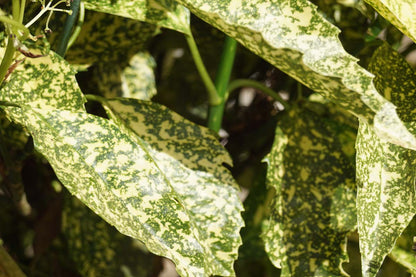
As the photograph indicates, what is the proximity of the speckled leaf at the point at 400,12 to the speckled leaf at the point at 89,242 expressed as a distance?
45 cm

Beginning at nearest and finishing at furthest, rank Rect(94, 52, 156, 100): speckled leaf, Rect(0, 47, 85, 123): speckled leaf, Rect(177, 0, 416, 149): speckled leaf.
Result: Rect(177, 0, 416, 149): speckled leaf → Rect(0, 47, 85, 123): speckled leaf → Rect(94, 52, 156, 100): speckled leaf

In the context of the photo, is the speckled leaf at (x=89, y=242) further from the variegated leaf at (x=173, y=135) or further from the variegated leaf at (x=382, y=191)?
the variegated leaf at (x=382, y=191)

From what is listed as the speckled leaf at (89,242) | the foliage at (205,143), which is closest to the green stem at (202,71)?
the foliage at (205,143)

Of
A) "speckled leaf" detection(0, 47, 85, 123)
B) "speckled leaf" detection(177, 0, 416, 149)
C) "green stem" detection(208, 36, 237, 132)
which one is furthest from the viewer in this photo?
"green stem" detection(208, 36, 237, 132)

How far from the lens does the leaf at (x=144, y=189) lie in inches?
14.9

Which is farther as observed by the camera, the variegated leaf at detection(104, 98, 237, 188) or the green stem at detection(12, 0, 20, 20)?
→ the variegated leaf at detection(104, 98, 237, 188)

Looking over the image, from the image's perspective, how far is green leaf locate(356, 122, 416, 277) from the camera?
421mm

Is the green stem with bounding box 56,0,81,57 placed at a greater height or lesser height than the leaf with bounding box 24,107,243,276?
greater

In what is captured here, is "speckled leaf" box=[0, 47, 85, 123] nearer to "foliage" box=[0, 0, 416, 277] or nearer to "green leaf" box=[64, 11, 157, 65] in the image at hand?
"foliage" box=[0, 0, 416, 277]

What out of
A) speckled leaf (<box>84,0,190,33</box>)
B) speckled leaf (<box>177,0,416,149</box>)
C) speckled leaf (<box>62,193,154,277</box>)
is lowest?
speckled leaf (<box>62,193,154,277</box>)

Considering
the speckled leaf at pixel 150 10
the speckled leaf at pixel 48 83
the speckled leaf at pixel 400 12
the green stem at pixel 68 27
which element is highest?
the speckled leaf at pixel 400 12

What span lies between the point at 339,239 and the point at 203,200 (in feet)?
0.57

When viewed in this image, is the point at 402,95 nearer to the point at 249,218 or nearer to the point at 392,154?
the point at 392,154

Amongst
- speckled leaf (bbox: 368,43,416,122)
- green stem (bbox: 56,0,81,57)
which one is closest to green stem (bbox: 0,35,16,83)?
green stem (bbox: 56,0,81,57)
